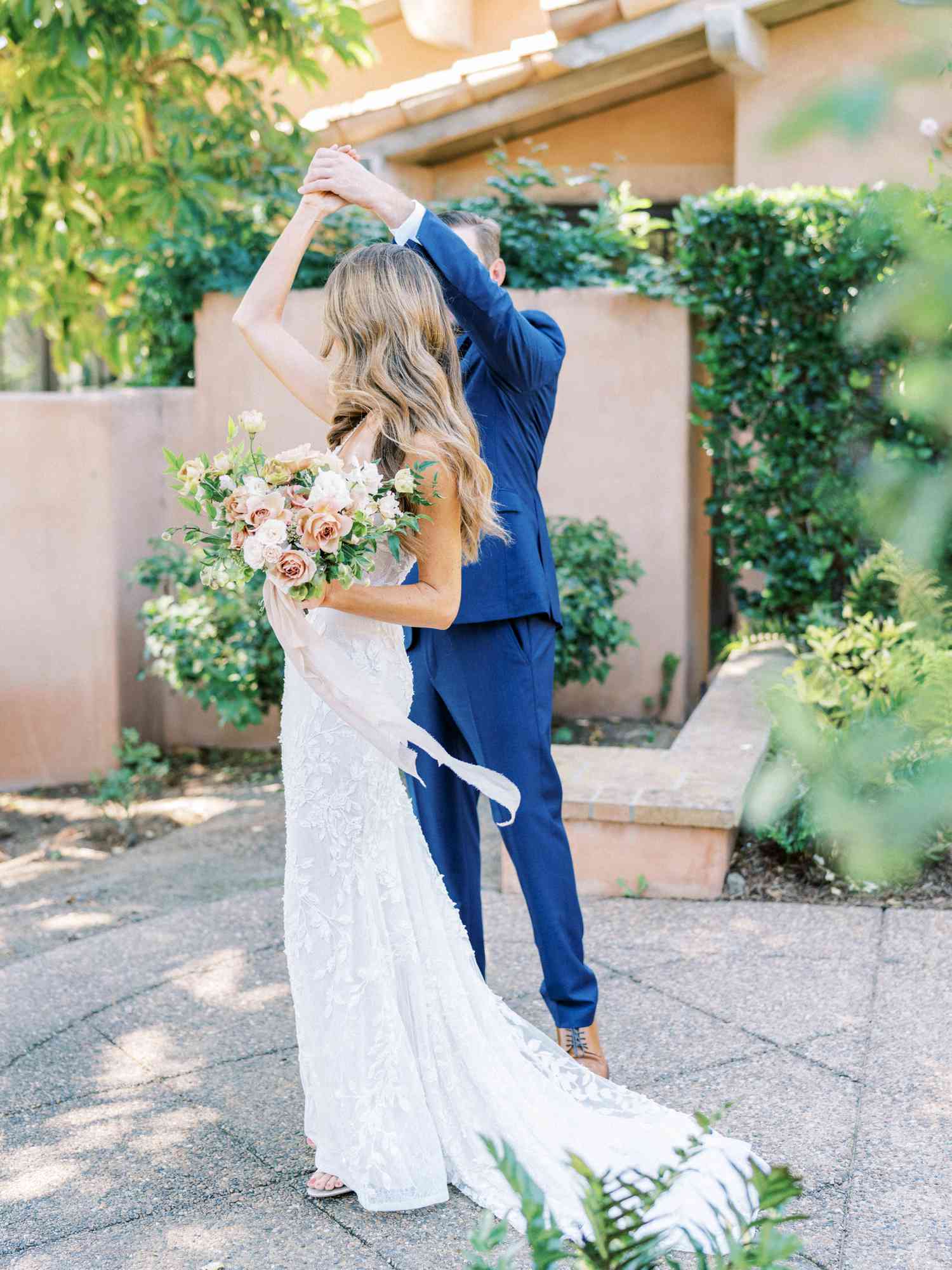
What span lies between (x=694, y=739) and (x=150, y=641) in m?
2.62

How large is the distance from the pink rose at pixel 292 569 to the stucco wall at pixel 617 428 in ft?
14.6

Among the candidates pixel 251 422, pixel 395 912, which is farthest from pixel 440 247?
pixel 395 912

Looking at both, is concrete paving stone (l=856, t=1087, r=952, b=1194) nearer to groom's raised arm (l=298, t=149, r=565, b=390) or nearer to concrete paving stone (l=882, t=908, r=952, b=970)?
concrete paving stone (l=882, t=908, r=952, b=970)

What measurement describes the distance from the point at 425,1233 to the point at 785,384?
4.58 meters

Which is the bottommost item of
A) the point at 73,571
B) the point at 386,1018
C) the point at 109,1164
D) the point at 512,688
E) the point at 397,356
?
the point at 109,1164

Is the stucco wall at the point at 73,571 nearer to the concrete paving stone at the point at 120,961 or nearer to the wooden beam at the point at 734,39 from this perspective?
the concrete paving stone at the point at 120,961

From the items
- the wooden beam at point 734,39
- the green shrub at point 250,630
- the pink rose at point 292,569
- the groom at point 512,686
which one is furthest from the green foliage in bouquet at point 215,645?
the wooden beam at point 734,39

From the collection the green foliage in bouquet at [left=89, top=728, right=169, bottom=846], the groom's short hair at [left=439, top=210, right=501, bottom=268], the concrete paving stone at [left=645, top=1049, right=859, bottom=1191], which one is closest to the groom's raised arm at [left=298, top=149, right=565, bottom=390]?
the groom's short hair at [left=439, top=210, right=501, bottom=268]

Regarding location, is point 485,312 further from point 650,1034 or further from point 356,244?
point 356,244

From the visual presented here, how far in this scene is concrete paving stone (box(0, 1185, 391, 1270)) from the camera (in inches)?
101

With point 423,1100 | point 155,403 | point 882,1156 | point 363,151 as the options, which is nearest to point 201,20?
point 155,403

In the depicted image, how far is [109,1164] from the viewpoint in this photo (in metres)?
2.96

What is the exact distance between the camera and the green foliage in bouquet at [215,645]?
6.10 m

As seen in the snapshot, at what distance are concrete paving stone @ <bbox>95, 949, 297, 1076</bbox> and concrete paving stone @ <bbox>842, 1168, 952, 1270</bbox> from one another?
5.08ft
